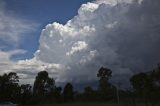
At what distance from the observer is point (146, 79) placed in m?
79.3

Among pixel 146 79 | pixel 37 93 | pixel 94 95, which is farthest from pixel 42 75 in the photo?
pixel 146 79

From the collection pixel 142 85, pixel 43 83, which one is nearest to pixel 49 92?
pixel 43 83

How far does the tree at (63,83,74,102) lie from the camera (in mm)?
113938

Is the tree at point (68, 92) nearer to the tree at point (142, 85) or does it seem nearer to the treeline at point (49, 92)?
the treeline at point (49, 92)

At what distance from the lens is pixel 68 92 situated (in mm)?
115438

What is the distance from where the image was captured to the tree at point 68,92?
374 ft

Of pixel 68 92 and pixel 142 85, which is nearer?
pixel 142 85

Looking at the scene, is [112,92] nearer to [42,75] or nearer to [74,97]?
[74,97]

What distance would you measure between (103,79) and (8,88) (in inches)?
1375

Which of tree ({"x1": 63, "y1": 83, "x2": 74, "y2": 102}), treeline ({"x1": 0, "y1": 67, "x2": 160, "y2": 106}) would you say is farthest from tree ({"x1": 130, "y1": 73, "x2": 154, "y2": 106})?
tree ({"x1": 63, "y1": 83, "x2": 74, "y2": 102})

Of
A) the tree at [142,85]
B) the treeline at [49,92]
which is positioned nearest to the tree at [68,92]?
the treeline at [49,92]

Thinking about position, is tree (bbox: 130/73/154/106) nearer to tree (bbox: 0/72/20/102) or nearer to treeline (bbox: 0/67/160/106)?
treeline (bbox: 0/67/160/106)

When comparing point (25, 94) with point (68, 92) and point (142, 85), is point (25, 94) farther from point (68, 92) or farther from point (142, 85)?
point (142, 85)

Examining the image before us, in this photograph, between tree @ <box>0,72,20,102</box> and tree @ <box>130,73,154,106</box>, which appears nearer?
tree @ <box>130,73,154,106</box>
